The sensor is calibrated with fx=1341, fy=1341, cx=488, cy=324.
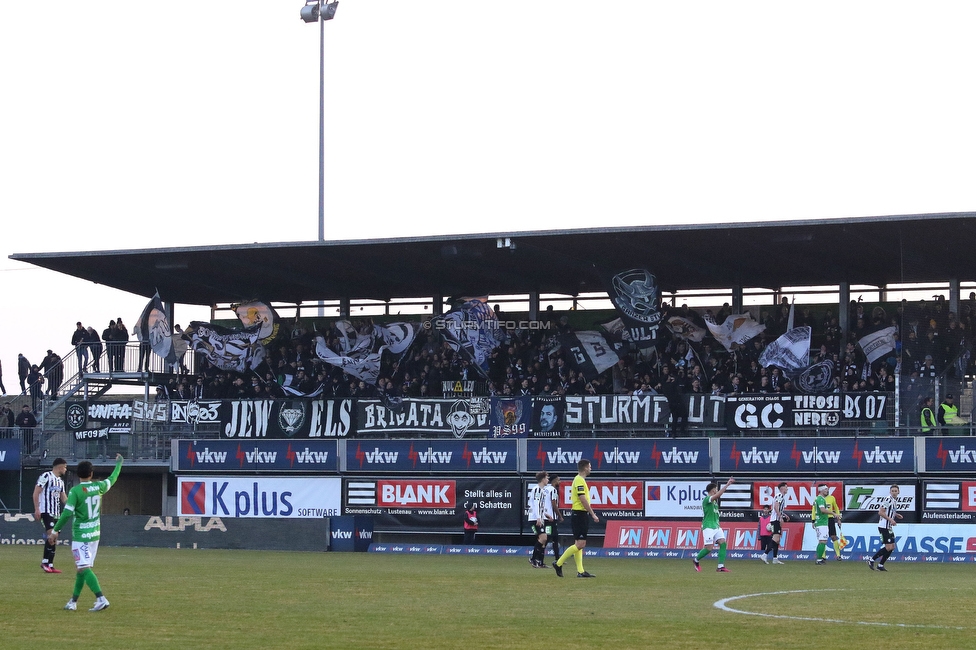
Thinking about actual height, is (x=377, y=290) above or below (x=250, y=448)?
above

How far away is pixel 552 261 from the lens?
41.4 meters

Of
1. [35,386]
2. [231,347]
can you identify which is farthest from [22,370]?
[231,347]

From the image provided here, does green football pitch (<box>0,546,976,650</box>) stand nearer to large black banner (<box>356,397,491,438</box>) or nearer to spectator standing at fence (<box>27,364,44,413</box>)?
large black banner (<box>356,397,491,438</box>)

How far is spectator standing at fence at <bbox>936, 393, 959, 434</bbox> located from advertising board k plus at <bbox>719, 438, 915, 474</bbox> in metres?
0.88

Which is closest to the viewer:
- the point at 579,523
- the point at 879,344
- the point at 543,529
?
the point at 579,523

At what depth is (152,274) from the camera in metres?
45.4

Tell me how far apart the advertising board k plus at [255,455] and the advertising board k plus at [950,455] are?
1642 centimetres

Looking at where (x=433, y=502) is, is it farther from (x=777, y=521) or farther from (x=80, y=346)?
(x=80, y=346)

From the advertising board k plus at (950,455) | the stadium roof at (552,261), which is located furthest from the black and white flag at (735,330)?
the advertising board k plus at (950,455)

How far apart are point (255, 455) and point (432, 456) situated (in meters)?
5.58

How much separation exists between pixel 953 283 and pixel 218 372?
23.8 meters

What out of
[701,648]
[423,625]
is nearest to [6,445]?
[423,625]

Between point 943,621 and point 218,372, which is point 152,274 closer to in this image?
point 218,372

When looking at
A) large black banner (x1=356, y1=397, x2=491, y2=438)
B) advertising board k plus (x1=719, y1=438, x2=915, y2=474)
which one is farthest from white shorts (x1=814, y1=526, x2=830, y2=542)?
large black banner (x1=356, y1=397, x2=491, y2=438)
